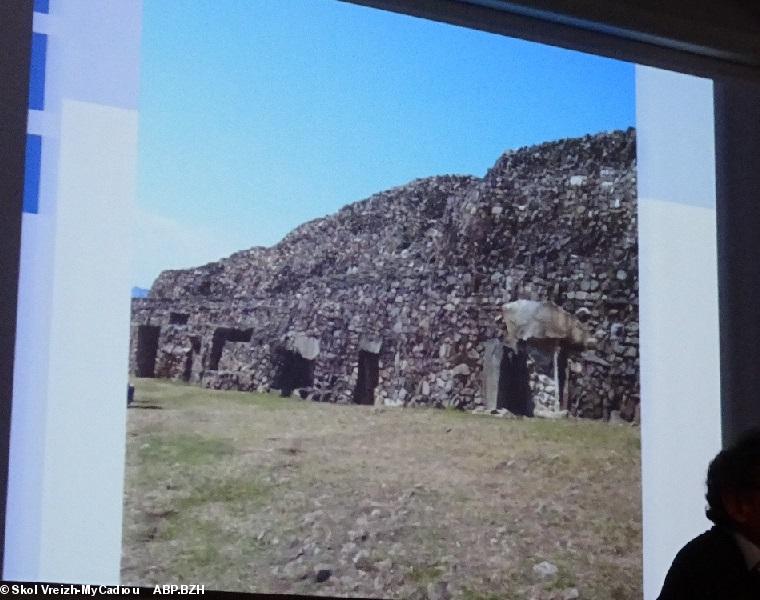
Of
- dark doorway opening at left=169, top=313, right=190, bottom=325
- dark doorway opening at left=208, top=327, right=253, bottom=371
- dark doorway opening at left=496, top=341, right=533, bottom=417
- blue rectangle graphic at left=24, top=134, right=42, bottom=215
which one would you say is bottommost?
dark doorway opening at left=496, top=341, right=533, bottom=417

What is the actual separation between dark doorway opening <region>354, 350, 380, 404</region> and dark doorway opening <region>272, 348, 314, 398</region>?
4.6 inches

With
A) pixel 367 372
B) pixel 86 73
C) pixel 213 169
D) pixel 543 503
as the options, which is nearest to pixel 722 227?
pixel 543 503

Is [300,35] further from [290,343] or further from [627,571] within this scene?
[627,571]

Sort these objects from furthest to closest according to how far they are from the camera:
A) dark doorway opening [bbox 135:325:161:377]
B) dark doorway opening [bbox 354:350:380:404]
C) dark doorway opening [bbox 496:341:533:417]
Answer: dark doorway opening [bbox 496:341:533:417], dark doorway opening [bbox 354:350:380:404], dark doorway opening [bbox 135:325:161:377]

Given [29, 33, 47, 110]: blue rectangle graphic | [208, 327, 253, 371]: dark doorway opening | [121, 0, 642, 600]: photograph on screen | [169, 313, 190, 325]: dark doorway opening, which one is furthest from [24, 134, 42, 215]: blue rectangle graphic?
[208, 327, 253, 371]: dark doorway opening

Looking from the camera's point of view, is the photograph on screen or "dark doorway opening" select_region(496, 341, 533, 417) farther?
"dark doorway opening" select_region(496, 341, 533, 417)

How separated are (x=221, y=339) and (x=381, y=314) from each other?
0.37 m

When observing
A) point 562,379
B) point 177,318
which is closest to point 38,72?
point 177,318

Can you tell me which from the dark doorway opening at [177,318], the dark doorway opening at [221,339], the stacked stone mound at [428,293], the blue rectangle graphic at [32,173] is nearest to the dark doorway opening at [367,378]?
the stacked stone mound at [428,293]

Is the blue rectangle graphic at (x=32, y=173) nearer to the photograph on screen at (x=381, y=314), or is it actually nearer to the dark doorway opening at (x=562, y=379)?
the photograph on screen at (x=381, y=314)

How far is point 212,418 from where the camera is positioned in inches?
66.9

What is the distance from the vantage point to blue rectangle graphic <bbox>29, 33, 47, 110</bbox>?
1.51m

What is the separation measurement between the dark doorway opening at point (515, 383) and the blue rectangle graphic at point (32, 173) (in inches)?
41.8

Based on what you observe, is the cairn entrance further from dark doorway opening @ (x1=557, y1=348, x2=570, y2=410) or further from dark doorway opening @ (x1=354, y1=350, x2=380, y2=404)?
dark doorway opening @ (x1=557, y1=348, x2=570, y2=410)
